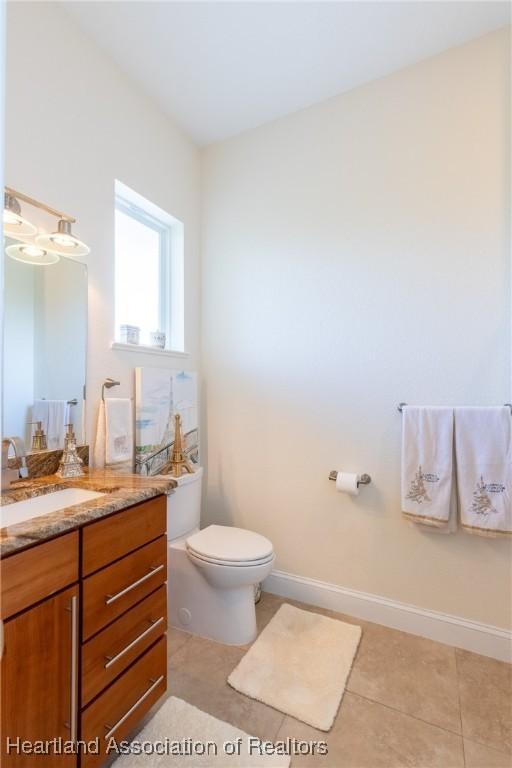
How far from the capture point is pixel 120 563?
117 centimetres

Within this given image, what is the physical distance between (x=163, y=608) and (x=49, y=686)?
432 mm

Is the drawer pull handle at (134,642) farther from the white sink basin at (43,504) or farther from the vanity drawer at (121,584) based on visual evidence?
the white sink basin at (43,504)

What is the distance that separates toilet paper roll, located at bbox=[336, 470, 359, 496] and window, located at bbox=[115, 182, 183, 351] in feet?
4.02

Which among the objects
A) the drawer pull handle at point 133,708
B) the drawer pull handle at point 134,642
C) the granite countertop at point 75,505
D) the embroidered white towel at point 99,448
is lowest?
the drawer pull handle at point 133,708

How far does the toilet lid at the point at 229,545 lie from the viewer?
5.54 ft

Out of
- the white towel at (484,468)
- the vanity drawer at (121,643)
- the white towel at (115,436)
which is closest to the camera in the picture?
the vanity drawer at (121,643)

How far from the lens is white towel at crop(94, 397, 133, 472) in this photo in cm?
172

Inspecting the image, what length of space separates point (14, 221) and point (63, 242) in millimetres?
191

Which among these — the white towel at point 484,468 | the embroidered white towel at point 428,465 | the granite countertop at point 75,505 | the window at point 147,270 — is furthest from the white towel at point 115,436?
the white towel at point 484,468

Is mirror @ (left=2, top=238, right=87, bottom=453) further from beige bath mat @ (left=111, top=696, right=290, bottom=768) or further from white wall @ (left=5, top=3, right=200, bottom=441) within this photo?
beige bath mat @ (left=111, top=696, right=290, bottom=768)

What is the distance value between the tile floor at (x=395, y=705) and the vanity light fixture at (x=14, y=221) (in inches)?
73.7

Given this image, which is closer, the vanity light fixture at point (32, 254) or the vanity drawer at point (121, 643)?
the vanity drawer at point (121, 643)

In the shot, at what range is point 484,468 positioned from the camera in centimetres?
165

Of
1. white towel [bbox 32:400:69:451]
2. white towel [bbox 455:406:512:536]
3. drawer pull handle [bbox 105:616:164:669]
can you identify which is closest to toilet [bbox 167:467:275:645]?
drawer pull handle [bbox 105:616:164:669]
